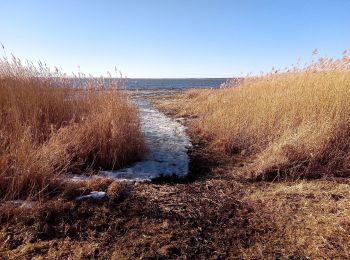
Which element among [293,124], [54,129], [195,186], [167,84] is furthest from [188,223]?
[167,84]

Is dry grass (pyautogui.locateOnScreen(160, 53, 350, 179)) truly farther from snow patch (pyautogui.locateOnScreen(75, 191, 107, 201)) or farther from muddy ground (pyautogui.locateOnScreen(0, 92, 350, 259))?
snow patch (pyautogui.locateOnScreen(75, 191, 107, 201))

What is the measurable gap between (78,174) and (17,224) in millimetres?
1305

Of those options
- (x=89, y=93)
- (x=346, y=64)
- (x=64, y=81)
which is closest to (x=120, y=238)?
(x=89, y=93)

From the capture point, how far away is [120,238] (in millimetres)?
2553

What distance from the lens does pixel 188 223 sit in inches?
112

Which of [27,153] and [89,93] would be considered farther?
[89,93]

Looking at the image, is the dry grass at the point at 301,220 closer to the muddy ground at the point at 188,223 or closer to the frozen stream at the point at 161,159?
the muddy ground at the point at 188,223

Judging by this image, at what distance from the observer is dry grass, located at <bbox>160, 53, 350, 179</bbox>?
4.11m

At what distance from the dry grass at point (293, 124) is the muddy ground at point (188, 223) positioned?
0.42 m

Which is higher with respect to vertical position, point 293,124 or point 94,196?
point 293,124

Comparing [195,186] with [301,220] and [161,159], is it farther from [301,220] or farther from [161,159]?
[301,220]

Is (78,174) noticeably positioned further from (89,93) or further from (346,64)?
(346,64)

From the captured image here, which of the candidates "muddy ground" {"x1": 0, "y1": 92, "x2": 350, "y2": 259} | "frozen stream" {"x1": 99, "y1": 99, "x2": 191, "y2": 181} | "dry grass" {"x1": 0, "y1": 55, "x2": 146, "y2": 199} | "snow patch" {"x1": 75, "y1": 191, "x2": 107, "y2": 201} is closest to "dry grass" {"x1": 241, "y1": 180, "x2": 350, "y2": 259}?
"muddy ground" {"x1": 0, "y1": 92, "x2": 350, "y2": 259}

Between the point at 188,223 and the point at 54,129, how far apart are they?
2398 millimetres
